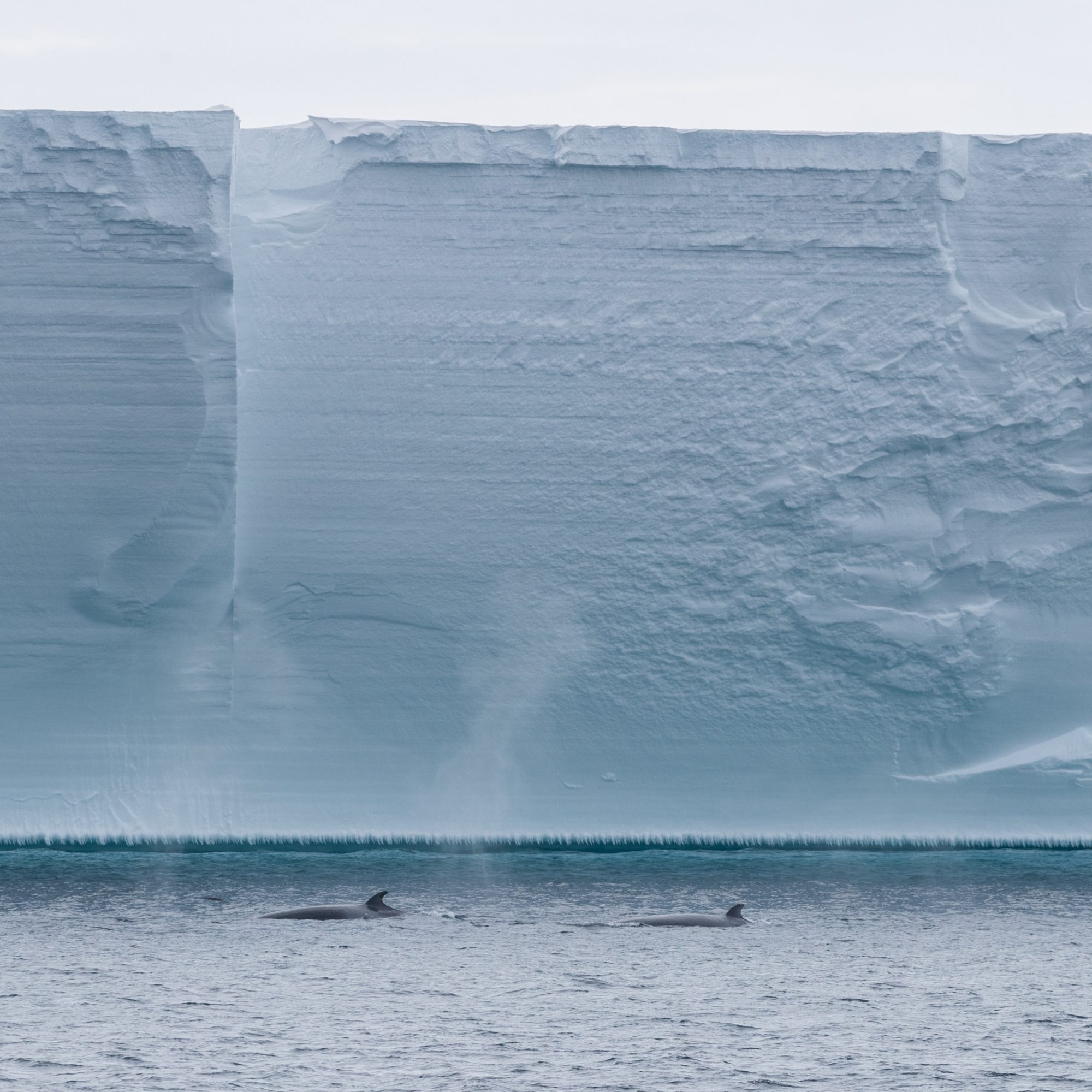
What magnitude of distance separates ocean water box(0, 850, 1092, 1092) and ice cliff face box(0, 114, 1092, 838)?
33 cm

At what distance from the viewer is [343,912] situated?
5.13 m

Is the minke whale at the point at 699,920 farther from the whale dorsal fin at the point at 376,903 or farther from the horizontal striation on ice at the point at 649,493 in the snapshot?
the horizontal striation on ice at the point at 649,493

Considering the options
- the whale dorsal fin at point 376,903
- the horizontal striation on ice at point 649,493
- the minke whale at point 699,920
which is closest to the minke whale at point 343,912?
the whale dorsal fin at point 376,903

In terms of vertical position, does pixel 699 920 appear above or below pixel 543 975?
above

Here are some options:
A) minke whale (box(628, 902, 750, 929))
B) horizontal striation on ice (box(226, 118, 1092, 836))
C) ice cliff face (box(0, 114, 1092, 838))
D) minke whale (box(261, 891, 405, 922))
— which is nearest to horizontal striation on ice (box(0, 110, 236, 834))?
ice cliff face (box(0, 114, 1092, 838))

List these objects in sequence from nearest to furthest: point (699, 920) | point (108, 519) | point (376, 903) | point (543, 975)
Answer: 1. point (543, 975)
2. point (699, 920)
3. point (376, 903)
4. point (108, 519)

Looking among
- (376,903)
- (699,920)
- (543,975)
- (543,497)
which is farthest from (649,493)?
(543,975)

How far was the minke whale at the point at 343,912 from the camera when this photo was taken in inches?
201

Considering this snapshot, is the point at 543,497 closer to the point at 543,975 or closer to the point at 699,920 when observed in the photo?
the point at 699,920

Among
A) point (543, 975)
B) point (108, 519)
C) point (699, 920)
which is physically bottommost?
point (543, 975)

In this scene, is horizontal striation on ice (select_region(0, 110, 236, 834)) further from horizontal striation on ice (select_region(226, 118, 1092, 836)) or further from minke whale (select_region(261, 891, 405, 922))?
minke whale (select_region(261, 891, 405, 922))

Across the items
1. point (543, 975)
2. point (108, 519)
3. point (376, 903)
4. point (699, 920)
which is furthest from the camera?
point (108, 519)

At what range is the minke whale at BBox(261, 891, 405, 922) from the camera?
511 cm

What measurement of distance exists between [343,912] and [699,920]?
103 cm
